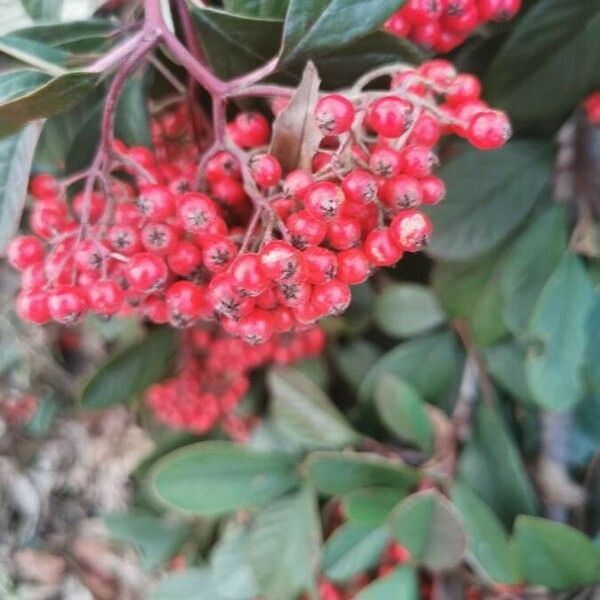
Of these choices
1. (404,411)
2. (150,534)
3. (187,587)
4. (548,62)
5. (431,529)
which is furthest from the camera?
(150,534)

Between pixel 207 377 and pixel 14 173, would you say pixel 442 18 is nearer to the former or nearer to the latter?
pixel 14 173

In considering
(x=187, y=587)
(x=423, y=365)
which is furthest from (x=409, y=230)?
(x=187, y=587)

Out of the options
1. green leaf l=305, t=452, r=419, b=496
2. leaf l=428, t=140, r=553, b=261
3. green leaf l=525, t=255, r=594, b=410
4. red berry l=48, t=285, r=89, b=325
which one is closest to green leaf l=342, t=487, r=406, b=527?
green leaf l=305, t=452, r=419, b=496

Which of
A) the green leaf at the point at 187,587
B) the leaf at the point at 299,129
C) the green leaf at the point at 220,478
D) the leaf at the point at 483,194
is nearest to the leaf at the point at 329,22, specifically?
the leaf at the point at 299,129

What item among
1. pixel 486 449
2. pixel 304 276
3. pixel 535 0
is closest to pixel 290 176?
pixel 304 276

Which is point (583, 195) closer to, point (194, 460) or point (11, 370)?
point (194, 460)

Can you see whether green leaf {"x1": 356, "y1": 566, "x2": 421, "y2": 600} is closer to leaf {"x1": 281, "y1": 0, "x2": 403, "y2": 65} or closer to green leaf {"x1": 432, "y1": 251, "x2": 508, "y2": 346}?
green leaf {"x1": 432, "y1": 251, "x2": 508, "y2": 346}

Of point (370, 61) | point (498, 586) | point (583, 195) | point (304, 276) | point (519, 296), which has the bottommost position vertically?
point (498, 586)
